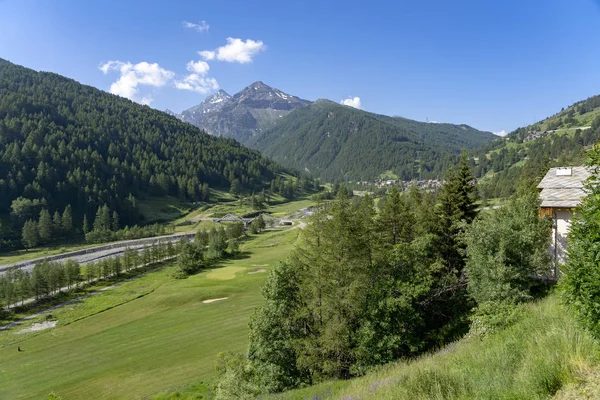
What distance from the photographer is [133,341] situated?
4500cm

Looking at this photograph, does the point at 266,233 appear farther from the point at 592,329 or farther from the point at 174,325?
the point at 592,329

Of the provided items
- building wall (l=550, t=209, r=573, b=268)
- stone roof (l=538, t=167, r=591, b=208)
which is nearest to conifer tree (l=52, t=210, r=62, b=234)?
stone roof (l=538, t=167, r=591, b=208)

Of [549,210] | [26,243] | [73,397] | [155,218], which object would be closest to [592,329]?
[549,210]

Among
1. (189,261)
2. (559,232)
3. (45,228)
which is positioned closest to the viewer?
(559,232)

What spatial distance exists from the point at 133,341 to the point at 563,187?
5170 centimetres

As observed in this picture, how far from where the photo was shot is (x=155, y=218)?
18200cm

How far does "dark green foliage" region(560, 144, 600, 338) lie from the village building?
773 inches

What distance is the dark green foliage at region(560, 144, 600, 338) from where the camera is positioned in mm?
7199

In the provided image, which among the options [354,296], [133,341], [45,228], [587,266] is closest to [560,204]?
[354,296]

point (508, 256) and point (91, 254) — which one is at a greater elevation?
point (508, 256)

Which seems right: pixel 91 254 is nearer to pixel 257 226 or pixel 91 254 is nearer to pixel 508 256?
pixel 257 226

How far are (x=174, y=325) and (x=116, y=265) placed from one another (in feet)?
151

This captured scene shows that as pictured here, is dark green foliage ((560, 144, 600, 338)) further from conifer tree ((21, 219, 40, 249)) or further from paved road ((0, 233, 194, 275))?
conifer tree ((21, 219, 40, 249))

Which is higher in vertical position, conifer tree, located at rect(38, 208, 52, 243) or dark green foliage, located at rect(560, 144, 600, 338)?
dark green foliage, located at rect(560, 144, 600, 338)
